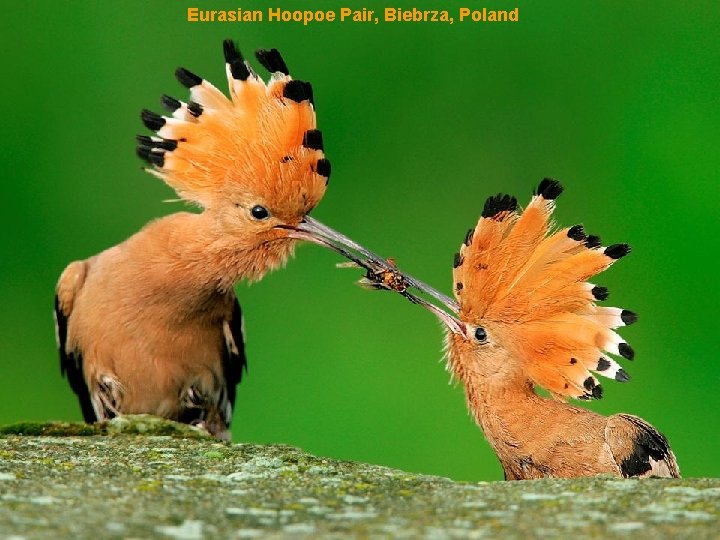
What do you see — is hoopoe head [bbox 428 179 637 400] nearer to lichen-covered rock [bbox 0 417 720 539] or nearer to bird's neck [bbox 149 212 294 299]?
lichen-covered rock [bbox 0 417 720 539]

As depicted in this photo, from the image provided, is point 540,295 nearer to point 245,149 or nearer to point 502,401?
point 502,401

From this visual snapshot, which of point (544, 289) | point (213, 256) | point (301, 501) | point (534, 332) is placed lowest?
point (301, 501)

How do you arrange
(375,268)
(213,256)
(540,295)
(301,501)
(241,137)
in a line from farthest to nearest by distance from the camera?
(213,256) < (241,137) < (375,268) < (540,295) < (301,501)

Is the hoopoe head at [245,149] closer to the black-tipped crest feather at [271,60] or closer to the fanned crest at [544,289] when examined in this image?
the black-tipped crest feather at [271,60]

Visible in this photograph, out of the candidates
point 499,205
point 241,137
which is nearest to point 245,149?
point 241,137

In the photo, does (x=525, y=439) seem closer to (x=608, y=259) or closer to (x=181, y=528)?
(x=608, y=259)

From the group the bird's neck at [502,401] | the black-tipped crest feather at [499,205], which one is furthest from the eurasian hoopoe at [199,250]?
the bird's neck at [502,401]
